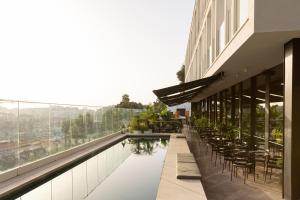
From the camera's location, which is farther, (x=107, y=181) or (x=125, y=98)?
(x=125, y=98)

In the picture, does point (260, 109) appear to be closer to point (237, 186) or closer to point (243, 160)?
point (243, 160)

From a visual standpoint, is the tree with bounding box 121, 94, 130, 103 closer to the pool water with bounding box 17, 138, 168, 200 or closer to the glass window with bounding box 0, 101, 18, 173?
the pool water with bounding box 17, 138, 168, 200

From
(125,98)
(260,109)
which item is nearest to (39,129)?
(260,109)

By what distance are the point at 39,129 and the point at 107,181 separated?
3.47m

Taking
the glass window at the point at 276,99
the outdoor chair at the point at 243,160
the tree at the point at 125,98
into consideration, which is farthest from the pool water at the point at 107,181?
the tree at the point at 125,98

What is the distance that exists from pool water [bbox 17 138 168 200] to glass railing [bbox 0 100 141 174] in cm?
120

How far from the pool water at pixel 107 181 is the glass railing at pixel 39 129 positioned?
1.20 meters

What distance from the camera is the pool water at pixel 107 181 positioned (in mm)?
7809

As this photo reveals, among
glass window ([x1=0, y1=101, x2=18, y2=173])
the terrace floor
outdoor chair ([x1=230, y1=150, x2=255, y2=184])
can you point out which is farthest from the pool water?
outdoor chair ([x1=230, y1=150, x2=255, y2=184])

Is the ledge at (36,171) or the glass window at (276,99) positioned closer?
the ledge at (36,171)

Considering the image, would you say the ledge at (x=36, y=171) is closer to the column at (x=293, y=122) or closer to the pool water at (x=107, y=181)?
the pool water at (x=107, y=181)

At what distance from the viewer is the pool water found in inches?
307

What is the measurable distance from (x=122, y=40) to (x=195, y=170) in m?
14.3

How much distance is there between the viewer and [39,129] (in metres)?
11.2
